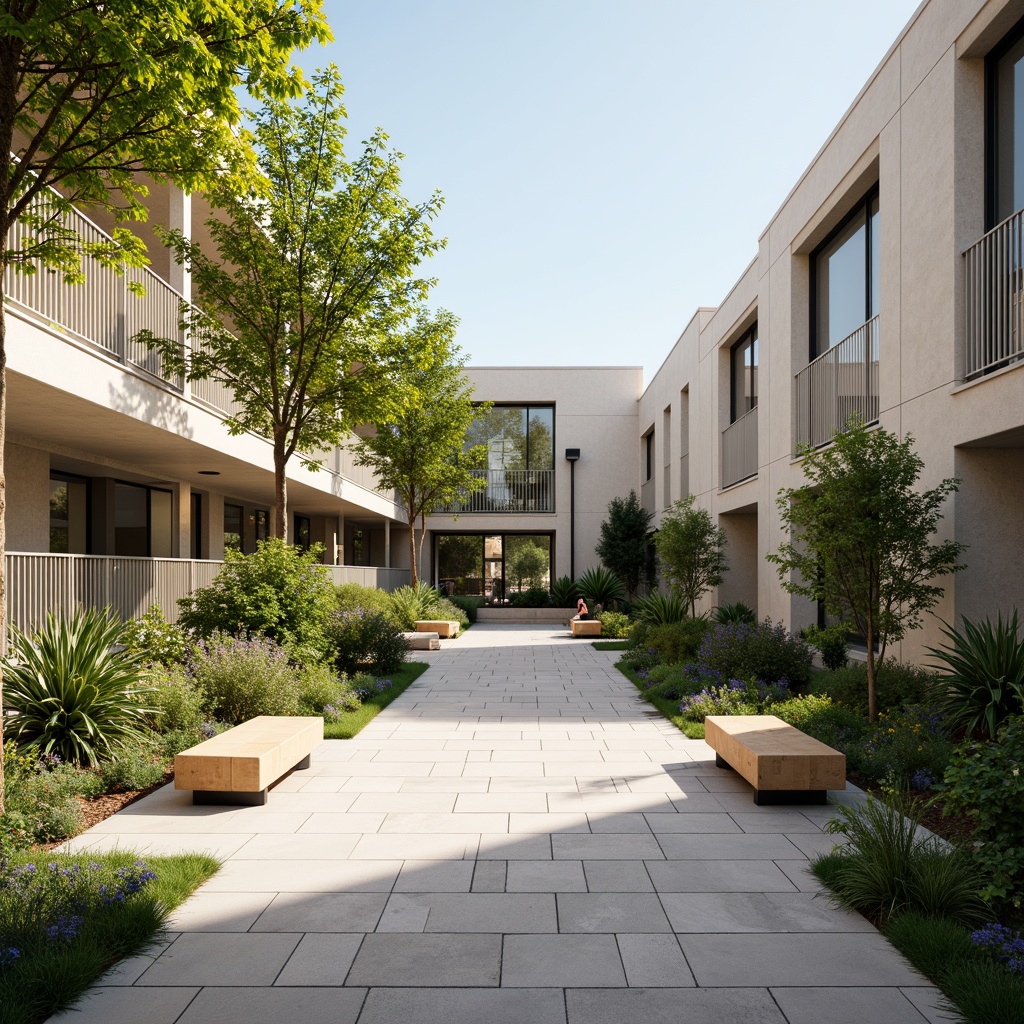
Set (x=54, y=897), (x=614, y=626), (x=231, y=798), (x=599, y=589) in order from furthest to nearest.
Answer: (x=599, y=589), (x=614, y=626), (x=231, y=798), (x=54, y=897)

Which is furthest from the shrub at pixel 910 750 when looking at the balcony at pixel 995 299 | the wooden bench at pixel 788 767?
the balcony at pixel 995 299

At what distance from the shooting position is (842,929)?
4031 mm

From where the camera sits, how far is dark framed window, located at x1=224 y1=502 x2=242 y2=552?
20.6m

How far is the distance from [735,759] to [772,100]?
7.91 meters

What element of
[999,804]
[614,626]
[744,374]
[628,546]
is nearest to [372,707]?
[999,804]

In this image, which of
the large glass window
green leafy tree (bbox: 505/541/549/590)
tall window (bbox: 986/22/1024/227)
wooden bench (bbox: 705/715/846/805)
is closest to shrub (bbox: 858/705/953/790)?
wooden bench (bbox: 705/715/846/805)

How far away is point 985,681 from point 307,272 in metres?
9.40

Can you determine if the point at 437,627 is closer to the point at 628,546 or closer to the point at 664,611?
the point at 664,611

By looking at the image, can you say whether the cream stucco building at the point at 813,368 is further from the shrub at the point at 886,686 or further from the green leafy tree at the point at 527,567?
the green leafy tree at the point at 527,567

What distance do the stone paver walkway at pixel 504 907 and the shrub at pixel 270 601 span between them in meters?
3.15

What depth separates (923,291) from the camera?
28.9ft

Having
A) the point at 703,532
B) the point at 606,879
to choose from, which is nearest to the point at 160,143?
Answer: the point at 606,879

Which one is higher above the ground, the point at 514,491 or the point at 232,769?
the point at 514,491

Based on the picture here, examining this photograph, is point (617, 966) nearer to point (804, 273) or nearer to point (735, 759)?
point (735, 759)
